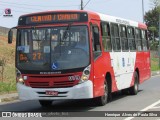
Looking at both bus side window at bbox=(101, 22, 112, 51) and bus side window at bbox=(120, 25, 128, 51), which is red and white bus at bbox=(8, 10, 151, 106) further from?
bus side window at bbox=(120, 25, 128, 51)

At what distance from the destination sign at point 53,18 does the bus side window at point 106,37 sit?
4.88 ft

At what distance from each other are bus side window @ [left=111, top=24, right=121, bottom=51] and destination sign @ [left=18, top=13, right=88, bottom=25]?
104 inches

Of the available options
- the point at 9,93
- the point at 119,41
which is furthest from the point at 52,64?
the point at 9,93

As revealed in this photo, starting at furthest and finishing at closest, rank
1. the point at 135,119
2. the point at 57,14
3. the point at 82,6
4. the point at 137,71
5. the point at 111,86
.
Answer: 1. the point at 82,6
2. the point at 137,71
3. the point at 111,86
4. the point at 57,14
5. the point at 135,119

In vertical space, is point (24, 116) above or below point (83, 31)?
below

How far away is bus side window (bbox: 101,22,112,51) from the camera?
14922 millimetres

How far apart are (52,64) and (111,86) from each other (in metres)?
2.93

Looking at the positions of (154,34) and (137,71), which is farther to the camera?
(154,34)

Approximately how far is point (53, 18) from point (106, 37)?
221cm

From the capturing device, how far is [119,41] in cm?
1691

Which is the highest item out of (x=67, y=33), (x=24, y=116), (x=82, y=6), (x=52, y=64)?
(x=82, y=6)

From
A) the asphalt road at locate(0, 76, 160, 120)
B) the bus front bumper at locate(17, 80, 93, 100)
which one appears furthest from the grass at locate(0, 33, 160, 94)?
the bus front bumper at locate(17, 80, 93, 100)

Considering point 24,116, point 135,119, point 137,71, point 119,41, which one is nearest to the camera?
point 135,119

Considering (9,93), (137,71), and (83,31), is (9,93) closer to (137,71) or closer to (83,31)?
(137,71)
